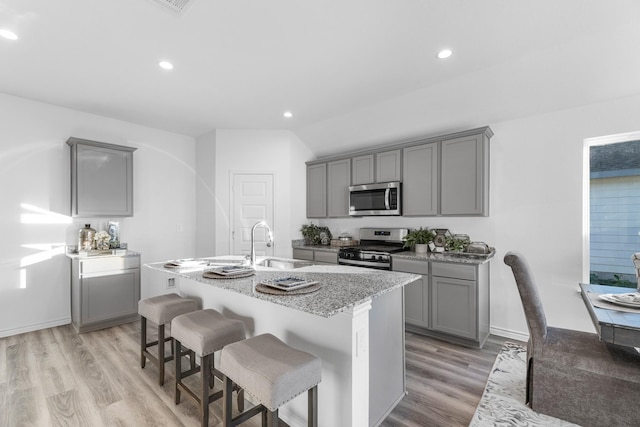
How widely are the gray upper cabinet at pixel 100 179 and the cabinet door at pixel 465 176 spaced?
4.07 meters

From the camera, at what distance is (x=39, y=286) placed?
11.7 ft

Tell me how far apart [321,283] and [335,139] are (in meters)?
3.17

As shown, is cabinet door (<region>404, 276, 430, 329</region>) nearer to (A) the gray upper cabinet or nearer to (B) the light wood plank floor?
(B) the light wood plank floor

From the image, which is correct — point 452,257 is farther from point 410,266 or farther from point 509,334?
point 509,334

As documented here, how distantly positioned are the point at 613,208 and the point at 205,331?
3836mm

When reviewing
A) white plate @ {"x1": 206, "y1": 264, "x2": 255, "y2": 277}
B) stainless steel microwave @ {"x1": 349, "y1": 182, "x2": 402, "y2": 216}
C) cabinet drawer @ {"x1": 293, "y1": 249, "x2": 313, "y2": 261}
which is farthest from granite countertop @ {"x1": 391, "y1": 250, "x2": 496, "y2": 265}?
white plate @ {"x1": 206, "y1": 264, "x2": 255, "y2": 277}

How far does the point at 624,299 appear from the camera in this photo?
1.88m

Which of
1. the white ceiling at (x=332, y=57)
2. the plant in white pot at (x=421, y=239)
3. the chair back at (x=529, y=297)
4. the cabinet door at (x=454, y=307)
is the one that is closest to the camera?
the chair back at (x=529, y=297)

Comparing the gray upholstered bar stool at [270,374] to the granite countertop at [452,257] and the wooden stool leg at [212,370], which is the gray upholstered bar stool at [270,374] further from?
the granite countertop at [452,257]

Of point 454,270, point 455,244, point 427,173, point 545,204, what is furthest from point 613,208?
point 427,173

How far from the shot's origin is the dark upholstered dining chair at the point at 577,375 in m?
1.73

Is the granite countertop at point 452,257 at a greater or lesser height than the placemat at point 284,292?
lesser

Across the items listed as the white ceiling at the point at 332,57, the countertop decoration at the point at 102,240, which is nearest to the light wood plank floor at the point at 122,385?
the countertop decoration at the point at 102,240

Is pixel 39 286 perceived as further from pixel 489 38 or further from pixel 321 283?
pixel 489 38
